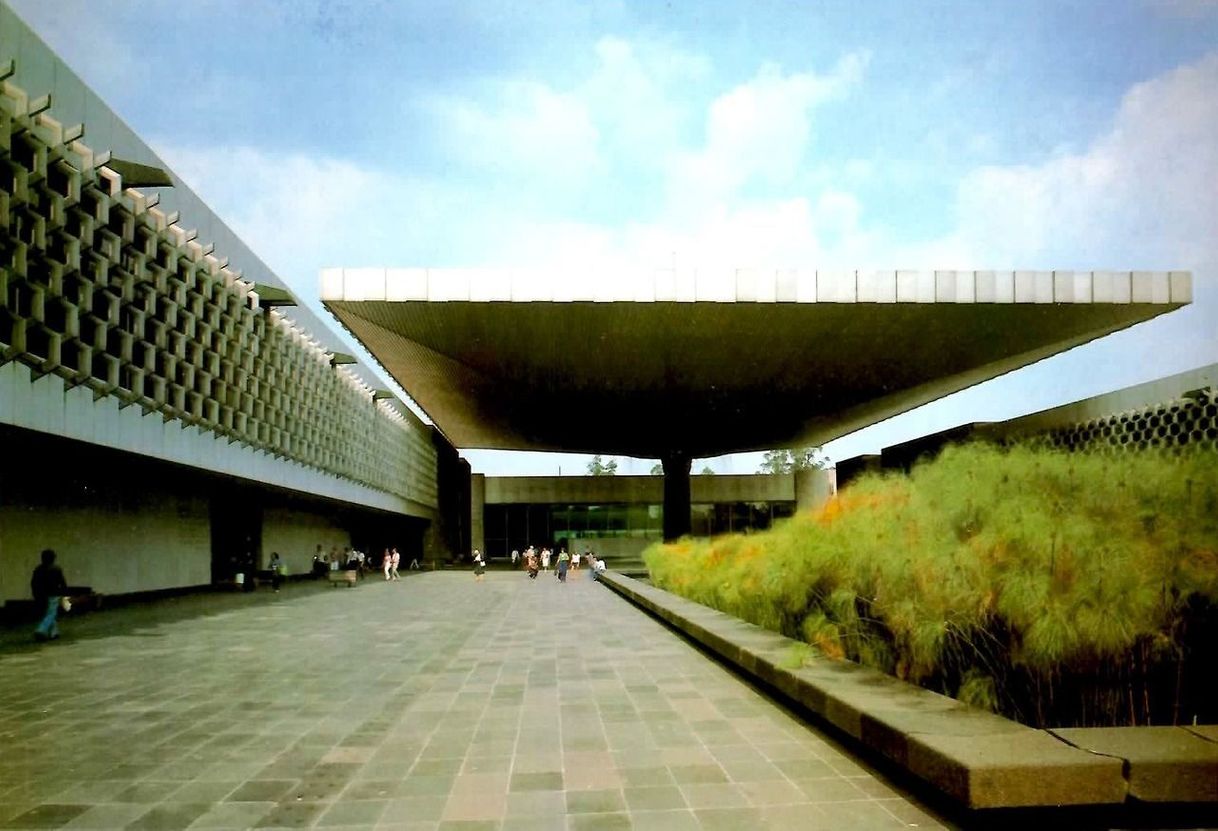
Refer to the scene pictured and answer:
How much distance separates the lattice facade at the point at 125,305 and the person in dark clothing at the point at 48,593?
2.91 meters

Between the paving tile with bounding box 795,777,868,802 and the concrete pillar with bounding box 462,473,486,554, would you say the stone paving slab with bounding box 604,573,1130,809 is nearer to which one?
the paving tile with bounding box 795,777,868,802

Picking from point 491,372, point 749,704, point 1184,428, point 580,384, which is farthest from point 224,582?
point 1184,428

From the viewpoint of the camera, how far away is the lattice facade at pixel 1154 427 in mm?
14898

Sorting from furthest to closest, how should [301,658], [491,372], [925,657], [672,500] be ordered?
1. [672,500]
2. [491,372]
3. [301,658]
4. [925,657]

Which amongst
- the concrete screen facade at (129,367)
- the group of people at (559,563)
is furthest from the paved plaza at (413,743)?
the group of people at (559,563)

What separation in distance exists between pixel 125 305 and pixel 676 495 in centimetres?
3157

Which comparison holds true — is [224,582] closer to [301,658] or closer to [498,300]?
[498,300]

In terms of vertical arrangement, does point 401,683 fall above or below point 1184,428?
below

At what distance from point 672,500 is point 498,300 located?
81.1 ft

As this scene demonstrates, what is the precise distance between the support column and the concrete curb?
124 ft

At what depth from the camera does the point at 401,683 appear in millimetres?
8055

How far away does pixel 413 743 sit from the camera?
5.69 metres

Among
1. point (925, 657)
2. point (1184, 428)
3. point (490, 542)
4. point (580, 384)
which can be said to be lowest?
point (490, 542)

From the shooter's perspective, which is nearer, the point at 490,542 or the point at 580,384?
the point at 580,384
